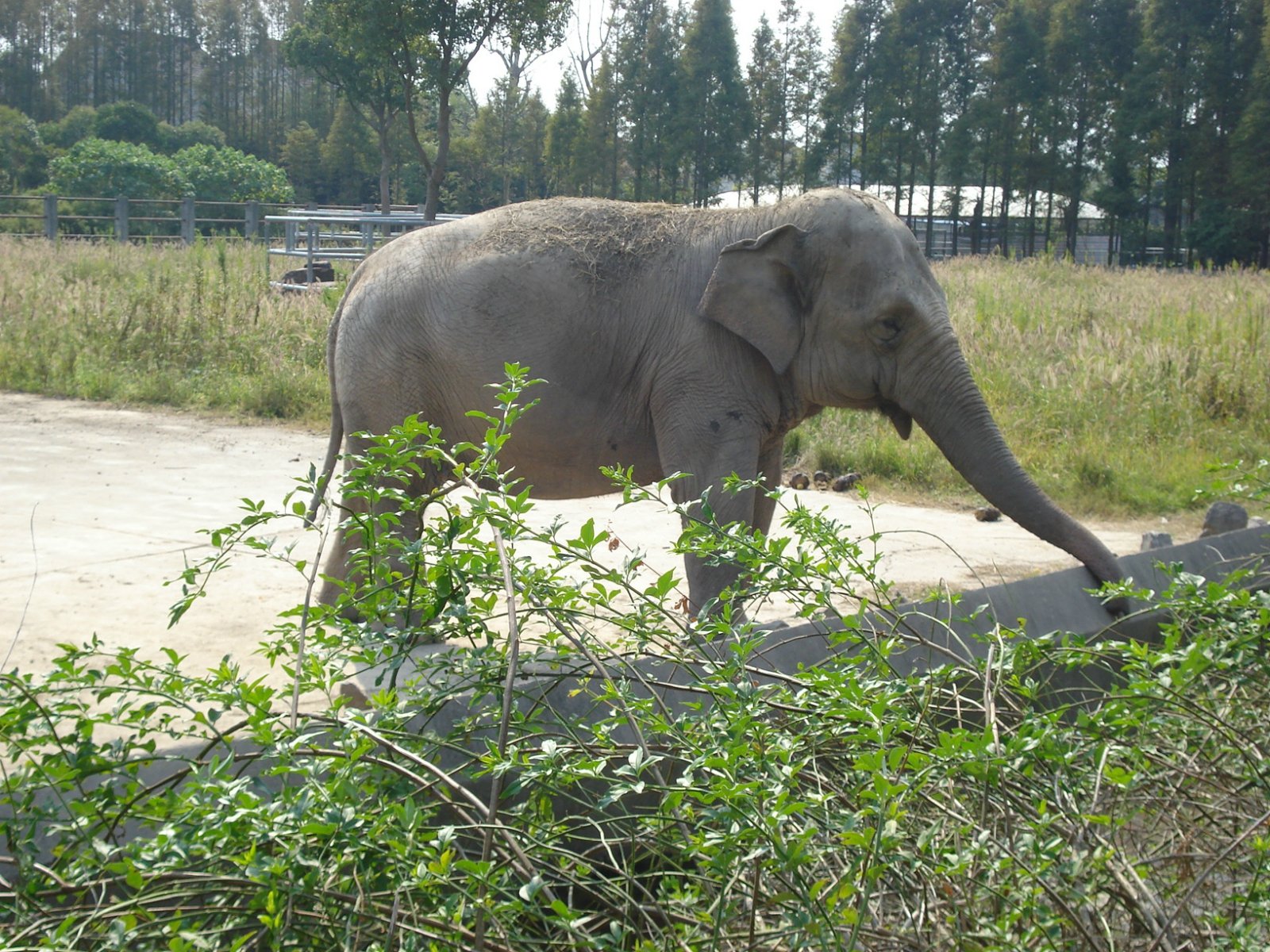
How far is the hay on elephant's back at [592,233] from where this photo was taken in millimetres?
5488

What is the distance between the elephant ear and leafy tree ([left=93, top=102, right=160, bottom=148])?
184 feet

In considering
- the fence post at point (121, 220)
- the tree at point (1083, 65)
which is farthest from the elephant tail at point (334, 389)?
the tree at point (1083, 65)

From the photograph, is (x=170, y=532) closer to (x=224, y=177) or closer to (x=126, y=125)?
(x=224, y=177)

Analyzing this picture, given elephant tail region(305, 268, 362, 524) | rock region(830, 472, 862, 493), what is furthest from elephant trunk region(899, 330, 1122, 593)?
rock region(830, 472, 862, 493)

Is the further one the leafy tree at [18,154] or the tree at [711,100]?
the leafy tree at [18,154]

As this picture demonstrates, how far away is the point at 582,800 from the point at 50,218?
28.5m

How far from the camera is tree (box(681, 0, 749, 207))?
36.9m

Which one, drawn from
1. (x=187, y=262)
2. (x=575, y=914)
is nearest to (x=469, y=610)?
(x=575, y=914)

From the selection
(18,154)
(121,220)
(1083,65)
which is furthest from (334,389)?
(18,154)

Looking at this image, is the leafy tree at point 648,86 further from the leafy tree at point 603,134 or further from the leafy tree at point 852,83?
the leafy tree at point 852,83

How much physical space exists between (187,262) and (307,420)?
7.44m

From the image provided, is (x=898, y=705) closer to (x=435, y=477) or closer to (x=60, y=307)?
(x=435, y=477)

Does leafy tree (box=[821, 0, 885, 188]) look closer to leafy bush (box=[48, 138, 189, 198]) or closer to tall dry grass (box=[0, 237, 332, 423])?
leafy bush (box=[48, 138, 189, 198])

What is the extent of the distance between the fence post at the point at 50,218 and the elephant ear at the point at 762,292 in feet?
83.4
